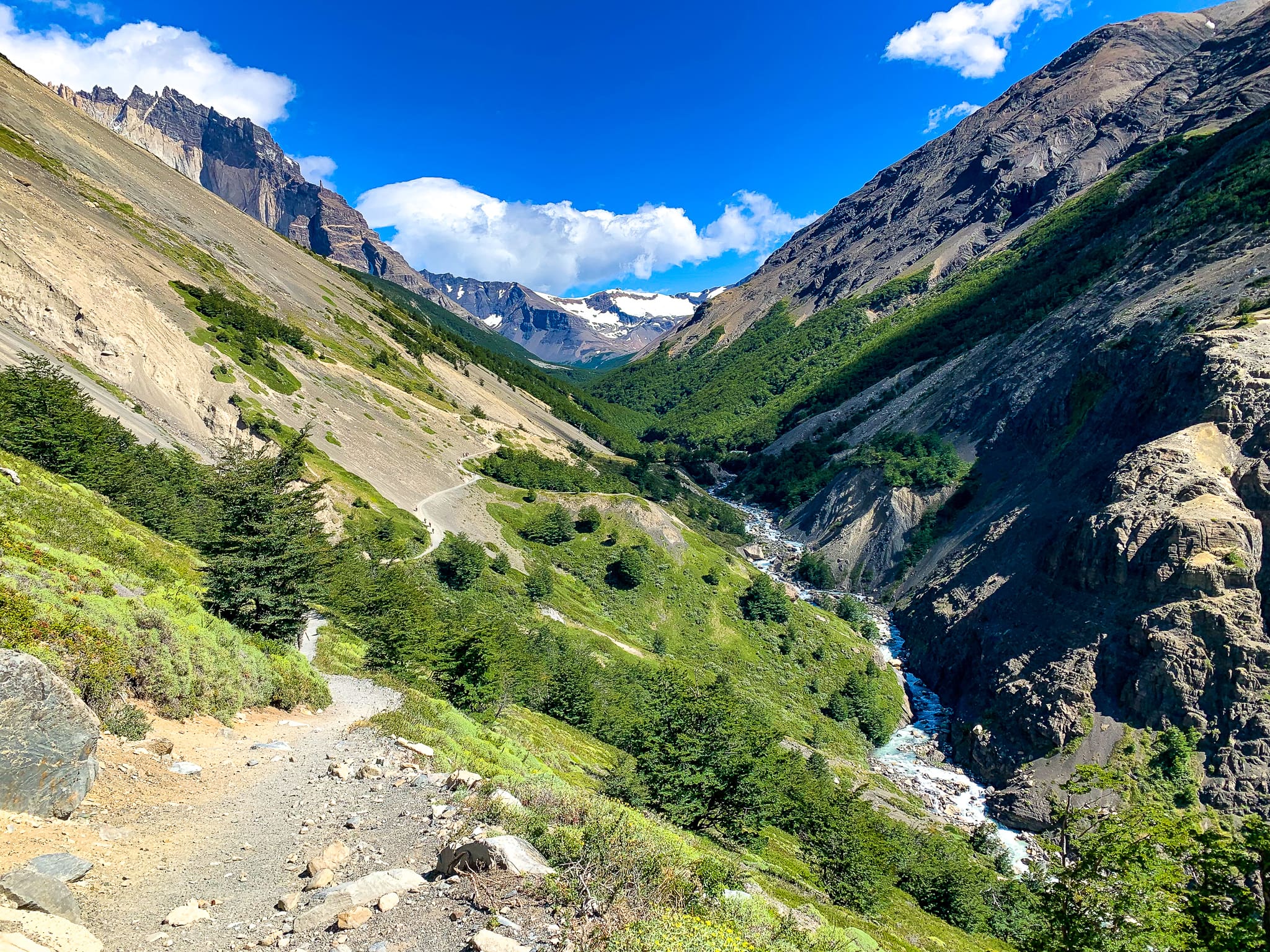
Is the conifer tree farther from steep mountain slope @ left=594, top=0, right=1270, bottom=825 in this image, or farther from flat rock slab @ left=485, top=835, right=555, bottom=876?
steep mountain slope @ left=594, top=0, right=1270, bottom=825

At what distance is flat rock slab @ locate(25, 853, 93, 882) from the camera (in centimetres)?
673

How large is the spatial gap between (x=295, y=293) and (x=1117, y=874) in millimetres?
123246

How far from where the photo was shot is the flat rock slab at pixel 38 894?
18.9 feet

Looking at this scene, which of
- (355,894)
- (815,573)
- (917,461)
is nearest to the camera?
(355,894)

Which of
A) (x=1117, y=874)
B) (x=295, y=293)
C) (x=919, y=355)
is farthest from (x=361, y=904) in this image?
(x=919, y=355)

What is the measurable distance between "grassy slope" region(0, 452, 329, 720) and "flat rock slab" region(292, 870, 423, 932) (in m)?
7.35

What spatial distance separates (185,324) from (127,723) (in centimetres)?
6778

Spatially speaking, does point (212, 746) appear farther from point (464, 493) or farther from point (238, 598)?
point (464, 493)

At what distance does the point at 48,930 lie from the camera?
5676 mm

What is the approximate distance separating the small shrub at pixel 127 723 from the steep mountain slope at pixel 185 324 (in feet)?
146

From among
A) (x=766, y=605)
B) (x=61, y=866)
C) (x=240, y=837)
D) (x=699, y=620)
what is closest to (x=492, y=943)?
(x=61, y=866)

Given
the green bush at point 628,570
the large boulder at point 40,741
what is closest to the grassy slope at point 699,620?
the green bush at point 628,570

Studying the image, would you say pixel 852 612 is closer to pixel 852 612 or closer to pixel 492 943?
pixel 852 612

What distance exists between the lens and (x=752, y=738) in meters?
24.4
